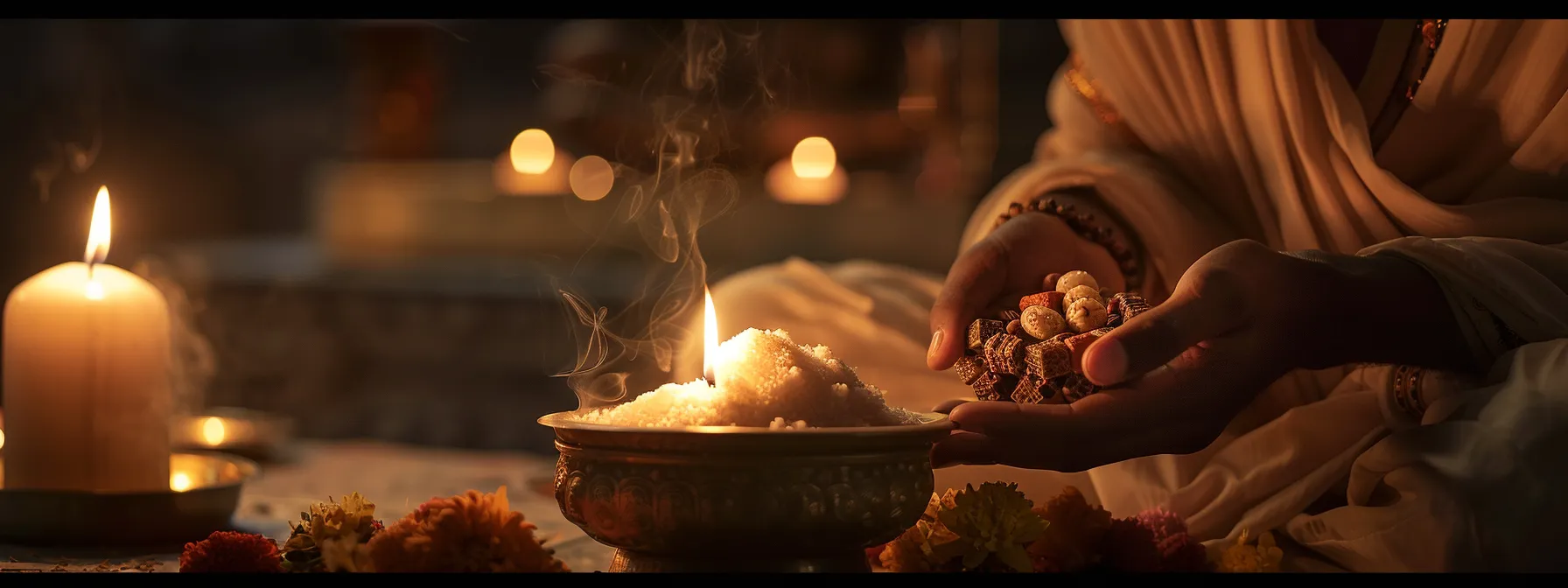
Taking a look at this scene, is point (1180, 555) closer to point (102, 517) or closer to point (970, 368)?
point (970, 368)

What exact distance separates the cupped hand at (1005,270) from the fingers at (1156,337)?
185mm

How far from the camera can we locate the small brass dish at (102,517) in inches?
51.9

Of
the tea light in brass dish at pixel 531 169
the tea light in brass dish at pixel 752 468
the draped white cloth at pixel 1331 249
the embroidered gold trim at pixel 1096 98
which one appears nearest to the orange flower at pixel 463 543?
the tea light in brass dish at pixel 752 468

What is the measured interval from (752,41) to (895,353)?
47cm

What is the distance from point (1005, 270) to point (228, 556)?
2.33 ft

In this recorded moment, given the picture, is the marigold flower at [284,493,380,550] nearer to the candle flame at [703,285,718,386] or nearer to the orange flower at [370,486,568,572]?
the orange flower at [370,486,568,572]

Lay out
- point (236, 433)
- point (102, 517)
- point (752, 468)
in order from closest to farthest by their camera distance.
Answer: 1. point (752, 468)
2. point (102, 517)
3. point (236, 433)

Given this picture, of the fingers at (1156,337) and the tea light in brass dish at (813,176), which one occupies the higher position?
the tea light in brass dish at (813,176)

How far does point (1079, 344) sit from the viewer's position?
113 cm

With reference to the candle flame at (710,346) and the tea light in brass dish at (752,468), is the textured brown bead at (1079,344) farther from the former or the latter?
the candle flame at (710,346)

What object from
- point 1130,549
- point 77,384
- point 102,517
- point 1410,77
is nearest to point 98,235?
point 77,384

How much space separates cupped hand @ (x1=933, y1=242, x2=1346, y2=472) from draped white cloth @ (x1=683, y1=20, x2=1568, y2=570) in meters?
0.15

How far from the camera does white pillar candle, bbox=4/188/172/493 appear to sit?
54.5 inches

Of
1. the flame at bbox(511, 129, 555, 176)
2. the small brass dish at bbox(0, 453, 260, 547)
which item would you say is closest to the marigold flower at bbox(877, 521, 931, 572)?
the small brass dish at bbox(0, 453, 260, 547)
